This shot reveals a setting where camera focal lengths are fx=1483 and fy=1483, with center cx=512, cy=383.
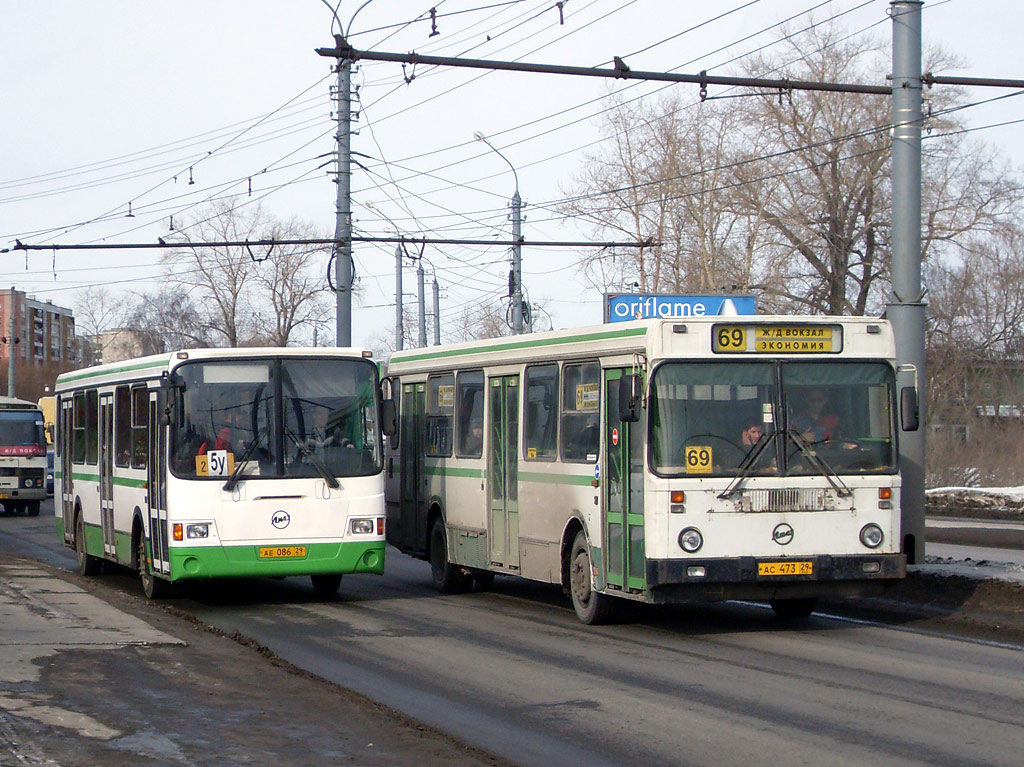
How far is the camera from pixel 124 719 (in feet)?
28.3

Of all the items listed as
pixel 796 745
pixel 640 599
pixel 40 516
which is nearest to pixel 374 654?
pixel 640 599

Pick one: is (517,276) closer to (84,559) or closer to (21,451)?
(21,451)

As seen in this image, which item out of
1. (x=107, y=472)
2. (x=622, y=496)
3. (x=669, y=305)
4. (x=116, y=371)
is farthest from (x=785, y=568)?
(x=669, y=305)

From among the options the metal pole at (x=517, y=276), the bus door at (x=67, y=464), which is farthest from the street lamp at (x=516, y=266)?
the bus door at (x=67, y=464)

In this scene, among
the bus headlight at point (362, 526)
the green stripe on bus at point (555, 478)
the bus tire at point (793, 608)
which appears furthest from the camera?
the bus headlight at point (362, 526)

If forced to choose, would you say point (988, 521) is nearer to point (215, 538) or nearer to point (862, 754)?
point (215, 538)

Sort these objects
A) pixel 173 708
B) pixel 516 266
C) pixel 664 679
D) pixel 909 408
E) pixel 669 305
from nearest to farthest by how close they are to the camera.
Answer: pixel 173 708
pixel 664 679
pixel 909 408
pixel 669 305
pixel 516 266

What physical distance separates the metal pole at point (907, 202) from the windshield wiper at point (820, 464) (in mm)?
2813

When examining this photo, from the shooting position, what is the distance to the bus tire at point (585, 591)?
13.8 meters

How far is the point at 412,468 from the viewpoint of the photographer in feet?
62.0

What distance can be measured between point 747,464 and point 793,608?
7.65 ft

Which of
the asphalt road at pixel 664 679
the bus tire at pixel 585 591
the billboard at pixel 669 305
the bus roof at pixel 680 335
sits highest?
the billboard at pixel 669 305

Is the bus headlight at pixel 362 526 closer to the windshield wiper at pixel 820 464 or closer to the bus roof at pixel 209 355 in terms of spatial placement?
the bus roof at pixel 209 355

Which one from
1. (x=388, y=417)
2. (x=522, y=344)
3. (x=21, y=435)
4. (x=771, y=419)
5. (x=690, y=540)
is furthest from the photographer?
(x=21, y=435)
